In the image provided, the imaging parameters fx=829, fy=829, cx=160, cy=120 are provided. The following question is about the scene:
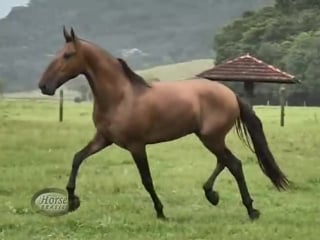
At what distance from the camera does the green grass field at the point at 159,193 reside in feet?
27.3

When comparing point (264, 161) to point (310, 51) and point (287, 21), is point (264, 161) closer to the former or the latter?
point (310, 51)

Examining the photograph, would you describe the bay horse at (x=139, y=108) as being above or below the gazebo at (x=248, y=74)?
above

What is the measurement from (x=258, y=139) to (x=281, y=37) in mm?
60729

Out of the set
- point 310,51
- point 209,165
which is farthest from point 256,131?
point 310,51

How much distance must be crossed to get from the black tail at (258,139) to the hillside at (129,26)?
9010 cm

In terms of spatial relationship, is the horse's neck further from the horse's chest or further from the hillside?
the hillside

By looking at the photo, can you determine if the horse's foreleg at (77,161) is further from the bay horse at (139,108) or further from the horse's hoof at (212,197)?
the horse's hoof at (212,197)

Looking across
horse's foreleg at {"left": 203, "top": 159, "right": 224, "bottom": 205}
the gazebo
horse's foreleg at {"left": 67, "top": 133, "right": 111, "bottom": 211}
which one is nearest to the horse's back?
horse's foreleg at {"left": 203, "top": 159, "right": 224, "bottom": 205}

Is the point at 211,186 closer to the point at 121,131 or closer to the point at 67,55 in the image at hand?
the point at 121,131

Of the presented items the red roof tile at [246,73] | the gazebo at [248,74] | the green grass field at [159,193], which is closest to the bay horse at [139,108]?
the green grass field at [159,193]

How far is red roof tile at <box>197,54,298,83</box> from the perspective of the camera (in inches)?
Result: 781

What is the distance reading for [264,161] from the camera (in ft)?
32.1

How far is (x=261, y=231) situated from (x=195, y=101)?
1.69 m

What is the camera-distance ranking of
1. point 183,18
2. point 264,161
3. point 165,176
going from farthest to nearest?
point 183,18 < point 165,176 < point 264,161
